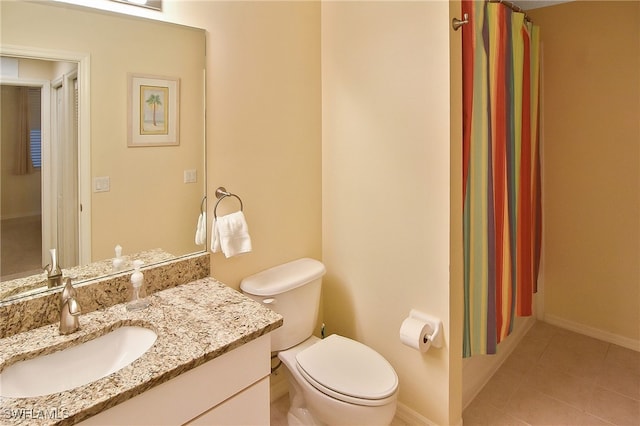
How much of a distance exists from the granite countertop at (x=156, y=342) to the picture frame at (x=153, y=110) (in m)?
0.61

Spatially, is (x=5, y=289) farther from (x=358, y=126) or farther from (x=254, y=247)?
(x=358, y=126)

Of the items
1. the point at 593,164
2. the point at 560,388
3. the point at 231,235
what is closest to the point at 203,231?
the point at 231,235

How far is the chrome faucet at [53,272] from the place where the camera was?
4.18 ft

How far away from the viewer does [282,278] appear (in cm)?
182

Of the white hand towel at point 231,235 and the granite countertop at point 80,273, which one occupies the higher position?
the white hand towel at point 231,235

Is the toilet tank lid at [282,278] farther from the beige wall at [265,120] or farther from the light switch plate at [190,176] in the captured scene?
the light switch plate at [190,176]

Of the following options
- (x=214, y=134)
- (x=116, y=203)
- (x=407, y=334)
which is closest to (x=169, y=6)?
(x=214, y=134)

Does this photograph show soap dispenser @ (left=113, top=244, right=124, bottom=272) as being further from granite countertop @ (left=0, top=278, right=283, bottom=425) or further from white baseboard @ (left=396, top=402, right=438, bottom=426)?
white baseboard @ (left=396, top=402, right=438, bottom=426)

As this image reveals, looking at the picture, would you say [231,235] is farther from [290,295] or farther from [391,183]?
[391,183]

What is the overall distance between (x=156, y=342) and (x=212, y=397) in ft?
0.77

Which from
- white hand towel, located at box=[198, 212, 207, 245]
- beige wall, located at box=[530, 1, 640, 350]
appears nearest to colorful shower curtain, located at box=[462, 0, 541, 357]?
beige wall, located at box=[530, 1, 640, 350]

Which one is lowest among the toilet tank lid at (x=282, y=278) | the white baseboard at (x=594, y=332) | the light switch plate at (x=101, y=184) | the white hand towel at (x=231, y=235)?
the white baseboard at (x=594, y=332)

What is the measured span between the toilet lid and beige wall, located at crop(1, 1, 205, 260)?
73 cm

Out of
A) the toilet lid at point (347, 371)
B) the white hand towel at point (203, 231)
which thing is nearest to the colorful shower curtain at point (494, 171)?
the toilet lid at point (347, 371)
